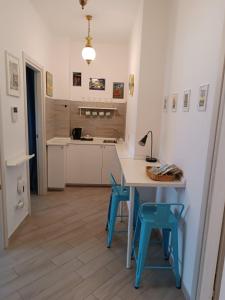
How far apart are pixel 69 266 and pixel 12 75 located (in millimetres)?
2028

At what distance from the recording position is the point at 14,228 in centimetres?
248

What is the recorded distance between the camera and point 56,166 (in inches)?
149

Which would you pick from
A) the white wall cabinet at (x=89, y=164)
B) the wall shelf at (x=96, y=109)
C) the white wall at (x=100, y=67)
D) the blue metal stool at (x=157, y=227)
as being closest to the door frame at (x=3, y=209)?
the blue metal stool at (x=157, y=227)

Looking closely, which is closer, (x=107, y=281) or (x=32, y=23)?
(x=107, y=281)

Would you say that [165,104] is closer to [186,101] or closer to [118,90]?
[186,101]

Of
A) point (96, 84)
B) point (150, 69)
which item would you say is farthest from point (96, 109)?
point (150, 69)

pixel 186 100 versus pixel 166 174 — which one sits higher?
pixel 186 100

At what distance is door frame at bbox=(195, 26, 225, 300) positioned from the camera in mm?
1375

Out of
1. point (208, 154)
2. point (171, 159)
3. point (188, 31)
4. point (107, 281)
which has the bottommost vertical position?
point (107, 281)

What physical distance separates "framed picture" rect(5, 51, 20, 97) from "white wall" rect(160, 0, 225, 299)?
171cm

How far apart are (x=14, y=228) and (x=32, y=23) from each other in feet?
8.69

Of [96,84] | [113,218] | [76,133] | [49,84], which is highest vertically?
[96,84]

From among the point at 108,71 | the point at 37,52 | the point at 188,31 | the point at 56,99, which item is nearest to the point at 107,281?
the point at 188,31

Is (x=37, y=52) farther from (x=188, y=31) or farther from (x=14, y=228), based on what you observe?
(x=14, y=228)
